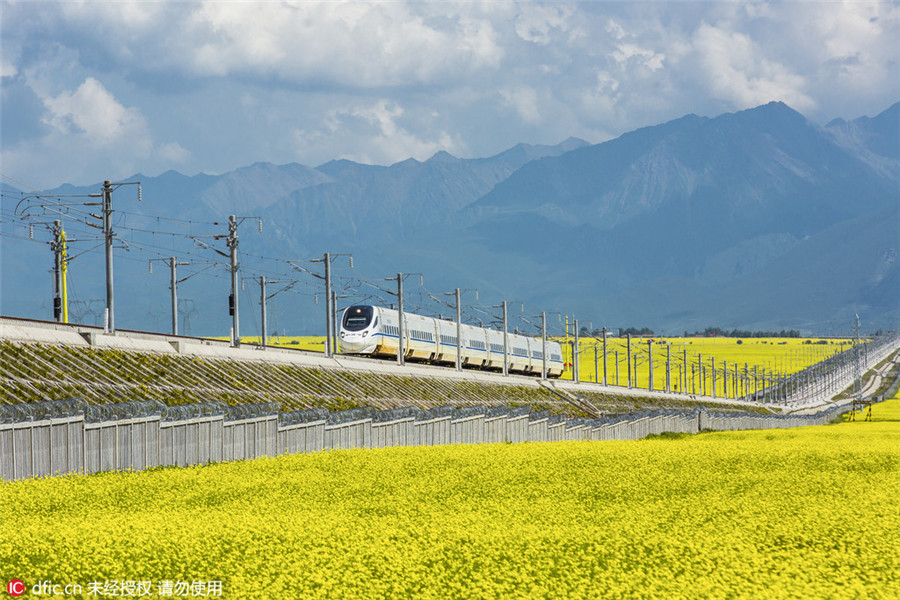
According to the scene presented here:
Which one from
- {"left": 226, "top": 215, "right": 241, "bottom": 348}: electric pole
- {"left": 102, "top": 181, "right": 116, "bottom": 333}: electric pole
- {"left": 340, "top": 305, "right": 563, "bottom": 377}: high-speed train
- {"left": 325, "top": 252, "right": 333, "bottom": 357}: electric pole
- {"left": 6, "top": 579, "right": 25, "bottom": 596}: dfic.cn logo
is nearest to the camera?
{"left": 6, "top": 579, "right": 25, "bottom": 596}: dfic.cn logo

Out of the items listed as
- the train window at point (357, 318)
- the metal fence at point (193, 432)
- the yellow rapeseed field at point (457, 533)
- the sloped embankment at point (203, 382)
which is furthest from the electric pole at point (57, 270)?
the yellow rapeseed field at point (457, 533)

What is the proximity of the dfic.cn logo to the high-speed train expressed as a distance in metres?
87.7

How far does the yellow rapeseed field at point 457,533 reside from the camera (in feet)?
53.5

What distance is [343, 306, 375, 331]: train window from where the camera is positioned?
104438 mm

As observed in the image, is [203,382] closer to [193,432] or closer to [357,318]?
[193,432]

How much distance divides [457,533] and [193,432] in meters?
16.0

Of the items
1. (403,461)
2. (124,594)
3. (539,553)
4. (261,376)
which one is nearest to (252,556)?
(124,594)

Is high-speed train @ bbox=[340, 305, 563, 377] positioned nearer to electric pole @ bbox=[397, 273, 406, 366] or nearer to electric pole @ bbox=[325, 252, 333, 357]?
electric pole @ bbox=[397, 273, 406, 366]

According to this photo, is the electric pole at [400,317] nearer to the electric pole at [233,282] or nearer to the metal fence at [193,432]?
the electric pole at [233,282]

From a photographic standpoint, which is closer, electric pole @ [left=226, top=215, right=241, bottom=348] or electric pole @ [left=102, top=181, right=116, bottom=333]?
electric pole @ [left=102, top=181, right=116, bottom=333]

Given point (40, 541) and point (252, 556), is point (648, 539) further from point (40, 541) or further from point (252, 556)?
point (40, 541)

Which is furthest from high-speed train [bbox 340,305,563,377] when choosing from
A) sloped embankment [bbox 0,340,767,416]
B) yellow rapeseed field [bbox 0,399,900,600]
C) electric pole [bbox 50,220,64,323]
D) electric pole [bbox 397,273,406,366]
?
yellow rapeseed field [bbox 0,399,900,600]

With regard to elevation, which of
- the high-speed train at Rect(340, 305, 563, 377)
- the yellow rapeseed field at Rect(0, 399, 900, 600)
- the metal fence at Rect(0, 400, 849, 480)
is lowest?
the yellow rapeseed field at Rect(0, 399, 900, 600)

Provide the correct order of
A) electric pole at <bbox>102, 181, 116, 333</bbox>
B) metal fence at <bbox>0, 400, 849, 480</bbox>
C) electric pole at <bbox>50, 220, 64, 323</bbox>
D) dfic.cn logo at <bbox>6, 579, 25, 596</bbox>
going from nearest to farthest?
dfic.cn logo at <bbox>6, 579, 25, 596</bbox>
metal fence at <bbox>0, 400, 849, 480</bbox>
electric pole at <bbox>102, 181, 116, 333</bbox>
electric pole at <bbox>50, 220, 64, 323</bbox>
